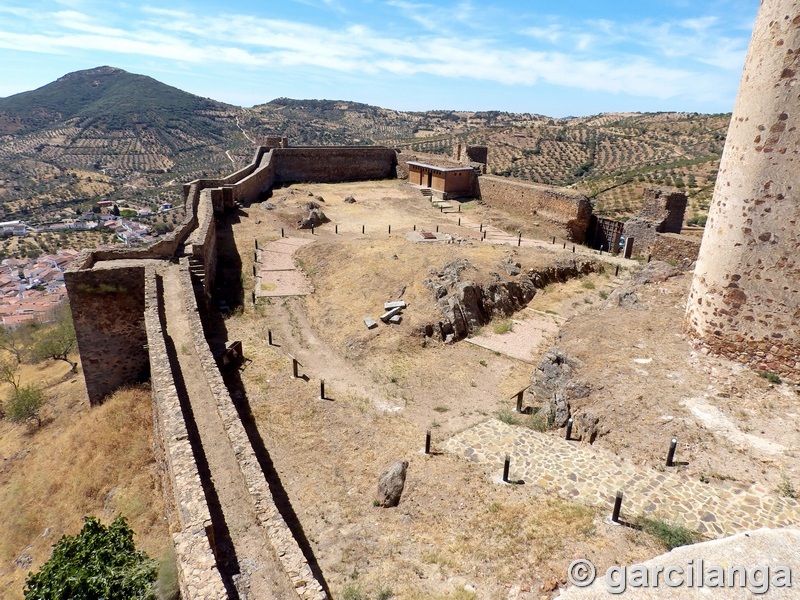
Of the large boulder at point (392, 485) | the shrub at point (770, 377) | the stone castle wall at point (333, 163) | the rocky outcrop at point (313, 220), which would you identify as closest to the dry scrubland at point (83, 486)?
the large boulder at point (392, 485)

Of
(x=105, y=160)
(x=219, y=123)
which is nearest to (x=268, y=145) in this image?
(x=105, y=160)

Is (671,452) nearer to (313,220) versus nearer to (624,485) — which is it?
(624,485)

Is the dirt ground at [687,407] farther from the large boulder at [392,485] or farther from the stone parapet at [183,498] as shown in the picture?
the stone parapet at [183,498]

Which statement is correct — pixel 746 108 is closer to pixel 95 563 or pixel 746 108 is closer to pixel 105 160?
pixel 95 563

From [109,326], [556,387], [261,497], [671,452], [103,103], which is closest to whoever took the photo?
[261,497]

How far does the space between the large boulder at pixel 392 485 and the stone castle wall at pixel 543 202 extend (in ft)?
64.7

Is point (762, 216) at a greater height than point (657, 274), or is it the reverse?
point (762, 216)

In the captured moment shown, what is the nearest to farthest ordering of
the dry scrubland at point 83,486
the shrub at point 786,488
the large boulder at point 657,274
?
the shrub at point 786,488 < the dry scrubland at point 83,486 < the large boulder at point 657,274

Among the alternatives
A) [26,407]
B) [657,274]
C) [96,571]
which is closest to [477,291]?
[657,274]

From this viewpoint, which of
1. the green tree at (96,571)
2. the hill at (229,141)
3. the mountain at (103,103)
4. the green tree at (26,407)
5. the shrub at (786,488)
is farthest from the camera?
the mountain at (103,103)

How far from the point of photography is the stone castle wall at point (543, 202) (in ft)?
80.0

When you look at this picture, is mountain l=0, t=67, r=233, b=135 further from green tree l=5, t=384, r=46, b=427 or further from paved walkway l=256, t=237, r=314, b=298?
green tree l=5, t=384, r=46, b=427

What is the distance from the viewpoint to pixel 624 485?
23.1 ft

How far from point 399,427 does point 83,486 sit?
6.84 m
